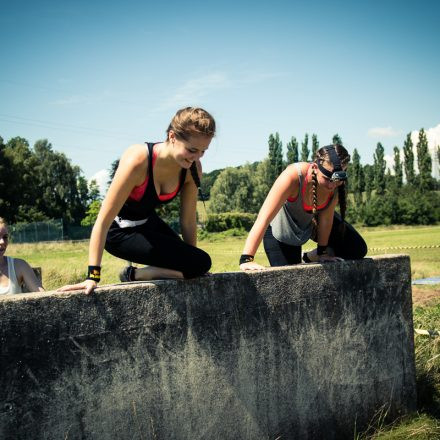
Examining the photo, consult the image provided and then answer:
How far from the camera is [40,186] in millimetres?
69250

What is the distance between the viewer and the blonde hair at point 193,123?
3090 mm

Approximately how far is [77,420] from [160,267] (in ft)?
3.24

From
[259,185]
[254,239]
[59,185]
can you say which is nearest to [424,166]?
[259,185]

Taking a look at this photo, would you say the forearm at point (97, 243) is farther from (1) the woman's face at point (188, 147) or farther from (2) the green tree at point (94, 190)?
(2) the green tree at point (94, 190)

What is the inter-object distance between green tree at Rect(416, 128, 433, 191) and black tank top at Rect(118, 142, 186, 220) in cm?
7318

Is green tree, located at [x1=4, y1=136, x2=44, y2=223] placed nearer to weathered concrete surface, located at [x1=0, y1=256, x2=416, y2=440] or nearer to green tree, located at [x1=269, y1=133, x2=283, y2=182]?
green tree, located at [x1=269, y1=133, x2=283, y2=182]

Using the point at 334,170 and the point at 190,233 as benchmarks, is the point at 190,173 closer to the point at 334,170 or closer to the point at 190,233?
the point at 190,233

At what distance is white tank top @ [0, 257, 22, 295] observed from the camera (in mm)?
4059

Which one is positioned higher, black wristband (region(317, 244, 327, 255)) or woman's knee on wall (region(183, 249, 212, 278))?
woman's knee on wall (region(183, 249, 212, 278))

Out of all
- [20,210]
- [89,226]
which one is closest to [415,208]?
[89,226]

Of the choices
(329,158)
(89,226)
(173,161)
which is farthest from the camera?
(89,226)

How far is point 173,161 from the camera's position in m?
3.25

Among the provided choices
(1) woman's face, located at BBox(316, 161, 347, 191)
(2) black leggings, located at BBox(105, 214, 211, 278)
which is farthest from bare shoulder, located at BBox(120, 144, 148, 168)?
(1) woman's face, located at BBox(316, 161, 347, 191)

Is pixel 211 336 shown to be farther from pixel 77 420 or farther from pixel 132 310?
pixel 77 420
